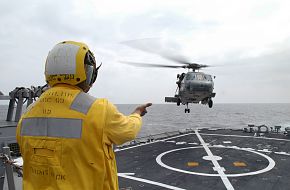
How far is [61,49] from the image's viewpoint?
227cm

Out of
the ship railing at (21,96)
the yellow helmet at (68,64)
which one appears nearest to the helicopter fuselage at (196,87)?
the ship railing at (21,96)

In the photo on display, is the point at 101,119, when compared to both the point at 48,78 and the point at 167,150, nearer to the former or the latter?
the point at 48,78

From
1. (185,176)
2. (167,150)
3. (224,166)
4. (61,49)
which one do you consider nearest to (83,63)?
(61,49)

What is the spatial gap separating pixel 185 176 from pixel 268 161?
5920mm

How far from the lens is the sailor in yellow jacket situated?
2057 millimetres

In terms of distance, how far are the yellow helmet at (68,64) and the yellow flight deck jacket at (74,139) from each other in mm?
88

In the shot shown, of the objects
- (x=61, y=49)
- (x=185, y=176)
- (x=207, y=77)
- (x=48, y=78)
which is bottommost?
(x=185, y=176)

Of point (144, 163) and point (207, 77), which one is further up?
point (207, 77)

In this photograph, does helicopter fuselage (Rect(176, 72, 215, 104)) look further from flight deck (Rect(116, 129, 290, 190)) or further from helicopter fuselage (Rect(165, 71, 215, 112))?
flight deck (Rect(116, 129, 290, 190))

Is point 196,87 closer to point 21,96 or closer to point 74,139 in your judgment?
point 21,96

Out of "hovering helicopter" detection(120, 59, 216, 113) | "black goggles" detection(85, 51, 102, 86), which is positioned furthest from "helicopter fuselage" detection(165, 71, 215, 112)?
"black goggles" detection(85, 51, 102, 86)

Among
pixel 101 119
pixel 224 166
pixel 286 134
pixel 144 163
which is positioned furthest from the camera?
pixel 286 134

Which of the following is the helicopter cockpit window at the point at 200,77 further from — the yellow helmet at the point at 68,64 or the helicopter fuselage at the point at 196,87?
the yellow helmet at the point at 68,64

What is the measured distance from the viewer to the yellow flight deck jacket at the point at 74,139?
2.05m
